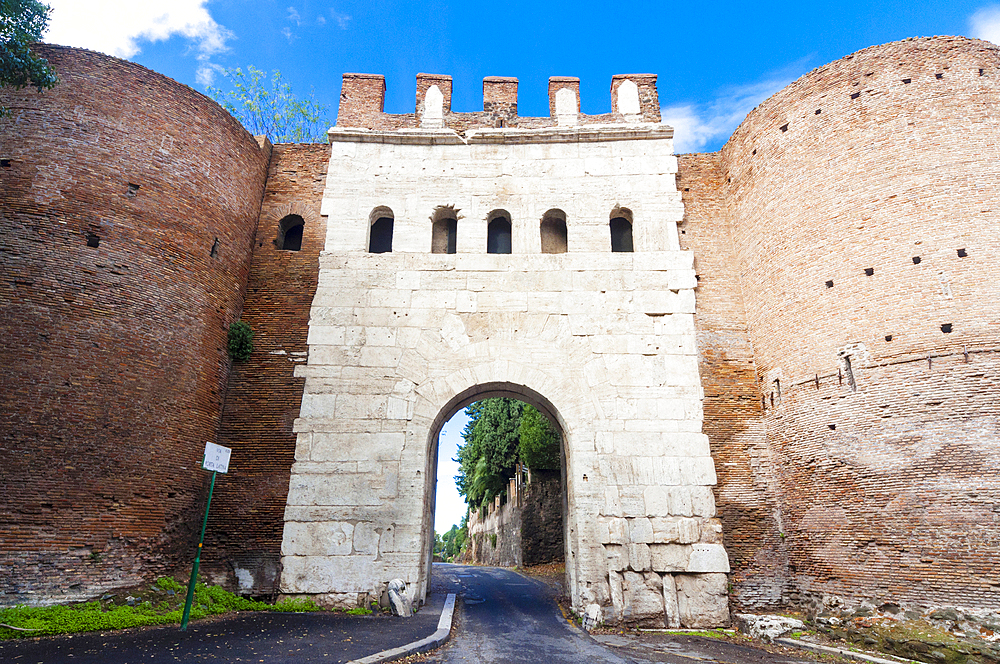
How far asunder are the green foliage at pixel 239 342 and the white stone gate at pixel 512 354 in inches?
47.3

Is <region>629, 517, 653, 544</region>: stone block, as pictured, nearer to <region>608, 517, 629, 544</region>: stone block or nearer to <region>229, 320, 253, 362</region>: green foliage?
<region>608, 517, 629, 544</region>: stone block

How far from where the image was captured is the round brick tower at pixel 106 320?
26.7 feet

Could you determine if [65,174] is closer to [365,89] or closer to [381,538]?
[365,89]

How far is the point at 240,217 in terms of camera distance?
→ 38.5 ft

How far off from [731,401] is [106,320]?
11.0 m

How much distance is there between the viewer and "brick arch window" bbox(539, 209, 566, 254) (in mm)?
12318

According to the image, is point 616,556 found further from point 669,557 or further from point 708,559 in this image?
point 708,559

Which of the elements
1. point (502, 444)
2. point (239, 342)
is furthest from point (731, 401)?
point (502, 444)

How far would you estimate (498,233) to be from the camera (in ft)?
41.2

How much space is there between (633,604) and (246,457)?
7.32 metres

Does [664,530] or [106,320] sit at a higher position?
[106,320]

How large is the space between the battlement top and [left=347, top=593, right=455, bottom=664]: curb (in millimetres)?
9987

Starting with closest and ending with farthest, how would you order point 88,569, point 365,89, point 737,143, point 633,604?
1. point 88,569
2. point 633,604
3. point 737,143
4. point 365,89

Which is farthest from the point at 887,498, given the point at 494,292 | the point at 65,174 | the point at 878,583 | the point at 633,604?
the point at 65,174
